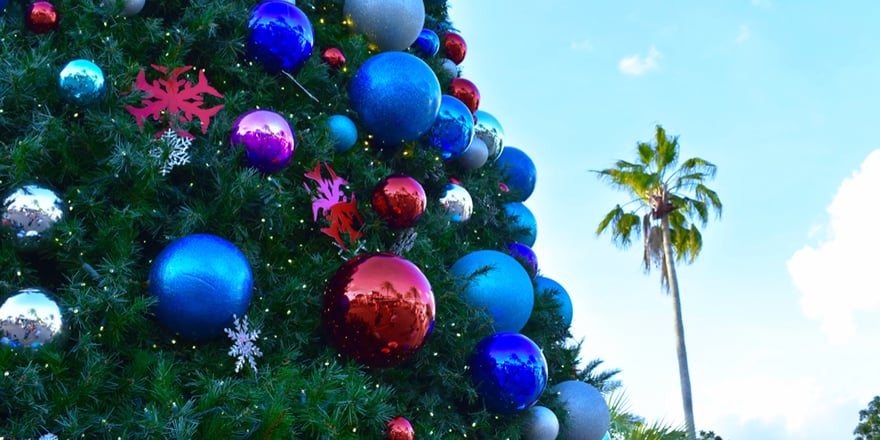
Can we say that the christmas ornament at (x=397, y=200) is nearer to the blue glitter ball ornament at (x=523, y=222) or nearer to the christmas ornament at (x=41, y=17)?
the blue glitter ball ornament at (x=523, y=222)

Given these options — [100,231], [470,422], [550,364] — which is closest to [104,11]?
[100,231]

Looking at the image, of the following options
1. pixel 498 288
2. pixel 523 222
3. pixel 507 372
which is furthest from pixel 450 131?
pixel 507 372

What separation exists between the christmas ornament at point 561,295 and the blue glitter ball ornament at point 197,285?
→ 2908mm

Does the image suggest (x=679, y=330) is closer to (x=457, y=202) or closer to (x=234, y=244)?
(x=457, y=202)

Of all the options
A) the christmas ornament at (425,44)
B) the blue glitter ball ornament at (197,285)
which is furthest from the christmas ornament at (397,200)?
the christmas ornament at (425,44)

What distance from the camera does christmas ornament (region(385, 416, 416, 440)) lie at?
11.1ft

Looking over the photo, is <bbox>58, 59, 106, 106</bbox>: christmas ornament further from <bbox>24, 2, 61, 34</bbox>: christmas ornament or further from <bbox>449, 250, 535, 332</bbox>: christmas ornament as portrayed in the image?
<bbox>449, 250, 535, 332</bbox>: christmas ornament

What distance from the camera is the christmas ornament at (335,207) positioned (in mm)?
4266

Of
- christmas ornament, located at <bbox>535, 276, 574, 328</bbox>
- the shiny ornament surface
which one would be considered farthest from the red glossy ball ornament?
the shiny ornament surface

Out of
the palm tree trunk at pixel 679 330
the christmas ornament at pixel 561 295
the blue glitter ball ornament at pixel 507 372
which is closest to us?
the blue glitter ball ornament at pixel 507 372

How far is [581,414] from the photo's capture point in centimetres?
504

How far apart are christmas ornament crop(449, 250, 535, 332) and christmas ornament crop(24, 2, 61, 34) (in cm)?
259

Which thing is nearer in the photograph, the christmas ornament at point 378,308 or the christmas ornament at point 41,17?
the christmas ornament at point 378,308

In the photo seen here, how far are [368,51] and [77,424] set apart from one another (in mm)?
3388
